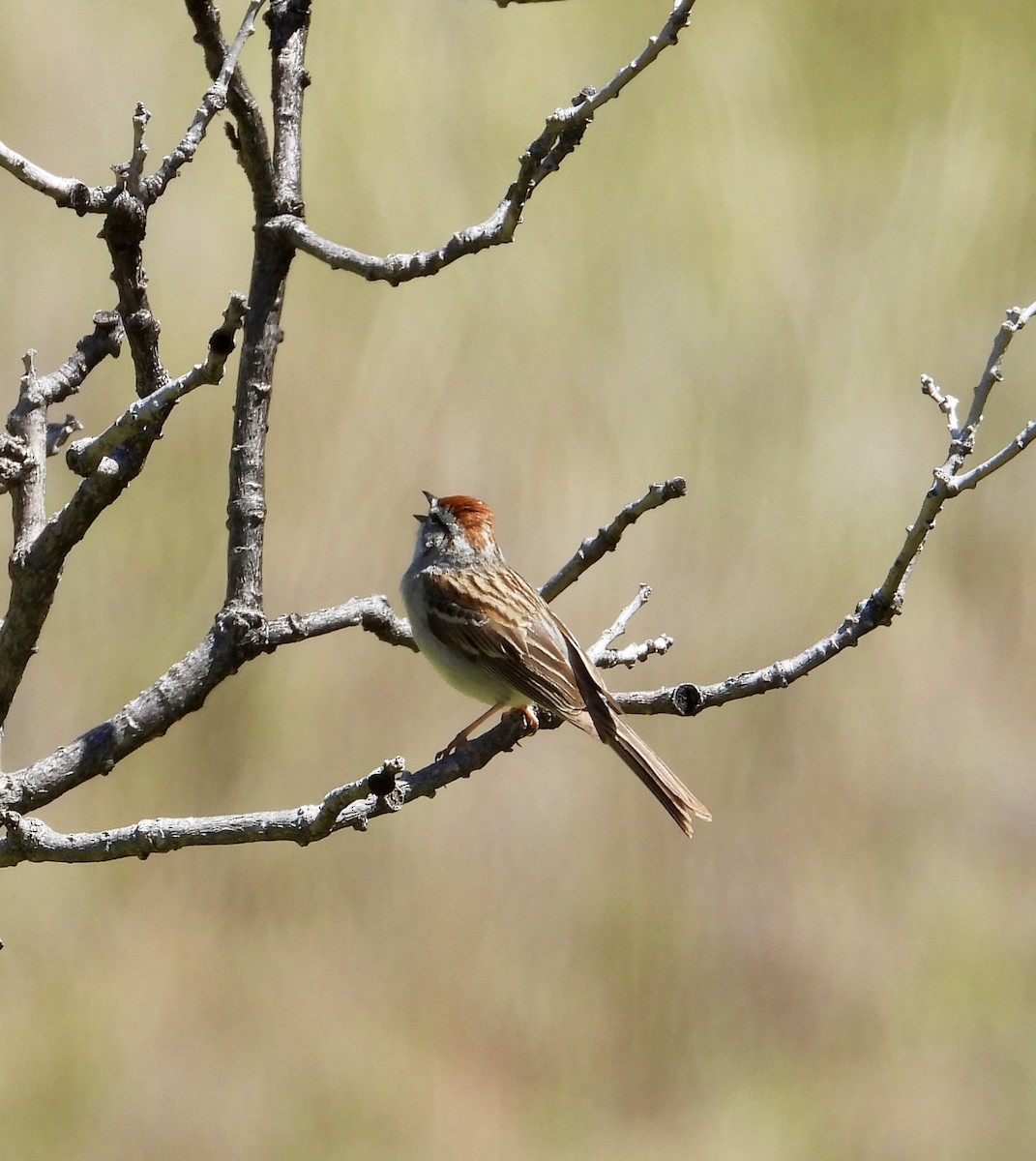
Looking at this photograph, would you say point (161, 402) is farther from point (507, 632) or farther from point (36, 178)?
point (507, 632)

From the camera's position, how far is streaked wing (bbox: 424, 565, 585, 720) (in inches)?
169

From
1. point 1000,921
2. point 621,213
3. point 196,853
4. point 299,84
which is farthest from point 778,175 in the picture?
point 299,84

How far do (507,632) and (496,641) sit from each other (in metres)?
0.08

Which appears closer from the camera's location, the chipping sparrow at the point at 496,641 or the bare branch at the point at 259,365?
the bare branch at the point at 259,365

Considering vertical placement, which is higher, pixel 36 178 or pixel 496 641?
pixel 496 641

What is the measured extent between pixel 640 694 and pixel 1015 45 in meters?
7.21

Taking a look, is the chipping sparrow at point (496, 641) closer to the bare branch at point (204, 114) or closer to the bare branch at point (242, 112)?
the bare branch at point (242, 112)

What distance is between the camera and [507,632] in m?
4.69

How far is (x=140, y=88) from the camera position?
22.0 feet

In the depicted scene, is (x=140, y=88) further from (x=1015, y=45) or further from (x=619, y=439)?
(x=1015, y=45)

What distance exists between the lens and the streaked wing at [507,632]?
429 centimetres

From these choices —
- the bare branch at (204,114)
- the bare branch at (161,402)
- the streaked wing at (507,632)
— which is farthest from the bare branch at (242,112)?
the streaked wing at (507,632)

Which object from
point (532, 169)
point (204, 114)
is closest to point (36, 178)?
point (204, 114)

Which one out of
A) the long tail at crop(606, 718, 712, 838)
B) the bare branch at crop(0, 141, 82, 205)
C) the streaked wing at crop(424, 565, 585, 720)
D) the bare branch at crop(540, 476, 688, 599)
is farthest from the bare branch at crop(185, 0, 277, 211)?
the long tail at crop(606, 718, 712, 838)
